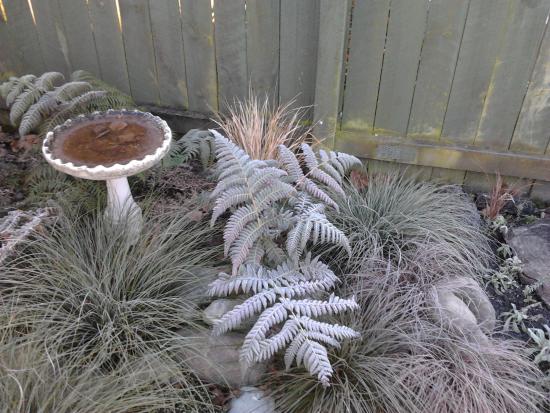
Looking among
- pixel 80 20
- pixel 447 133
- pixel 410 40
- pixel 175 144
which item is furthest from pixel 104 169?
pixel 447 133

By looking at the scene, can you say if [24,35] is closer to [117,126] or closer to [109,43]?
[109,43]

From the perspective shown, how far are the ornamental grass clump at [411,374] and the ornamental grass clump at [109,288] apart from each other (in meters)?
0.61

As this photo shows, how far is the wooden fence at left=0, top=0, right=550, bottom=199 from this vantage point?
3.08m

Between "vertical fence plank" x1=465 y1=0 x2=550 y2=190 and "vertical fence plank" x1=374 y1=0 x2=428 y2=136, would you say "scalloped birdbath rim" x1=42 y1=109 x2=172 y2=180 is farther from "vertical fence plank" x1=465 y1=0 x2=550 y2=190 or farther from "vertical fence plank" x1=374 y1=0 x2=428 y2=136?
"vertical fence plank" x1=465 y1=0 x2=550 y2=190

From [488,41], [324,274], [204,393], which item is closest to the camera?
[204,393]

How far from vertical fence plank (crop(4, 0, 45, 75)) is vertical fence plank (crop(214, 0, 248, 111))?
1.53 metres

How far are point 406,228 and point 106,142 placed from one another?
182cm

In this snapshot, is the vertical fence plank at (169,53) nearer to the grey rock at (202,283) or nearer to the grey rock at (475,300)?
the grey rock at (202,283)

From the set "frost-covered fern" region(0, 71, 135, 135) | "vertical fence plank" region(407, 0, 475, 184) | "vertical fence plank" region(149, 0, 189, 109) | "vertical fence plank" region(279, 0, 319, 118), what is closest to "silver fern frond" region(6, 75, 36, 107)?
"frost-covered fern" region(0, 71, 135, 135)

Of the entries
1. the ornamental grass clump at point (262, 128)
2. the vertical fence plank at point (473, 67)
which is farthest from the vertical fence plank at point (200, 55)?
the vertical fence plank at point (473, 67)

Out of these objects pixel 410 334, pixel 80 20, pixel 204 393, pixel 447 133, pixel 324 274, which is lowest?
pixel 204 393

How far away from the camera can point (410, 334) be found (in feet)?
7.63

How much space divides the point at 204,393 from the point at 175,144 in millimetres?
1723

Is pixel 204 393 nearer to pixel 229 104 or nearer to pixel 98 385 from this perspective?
pixel 98 385
